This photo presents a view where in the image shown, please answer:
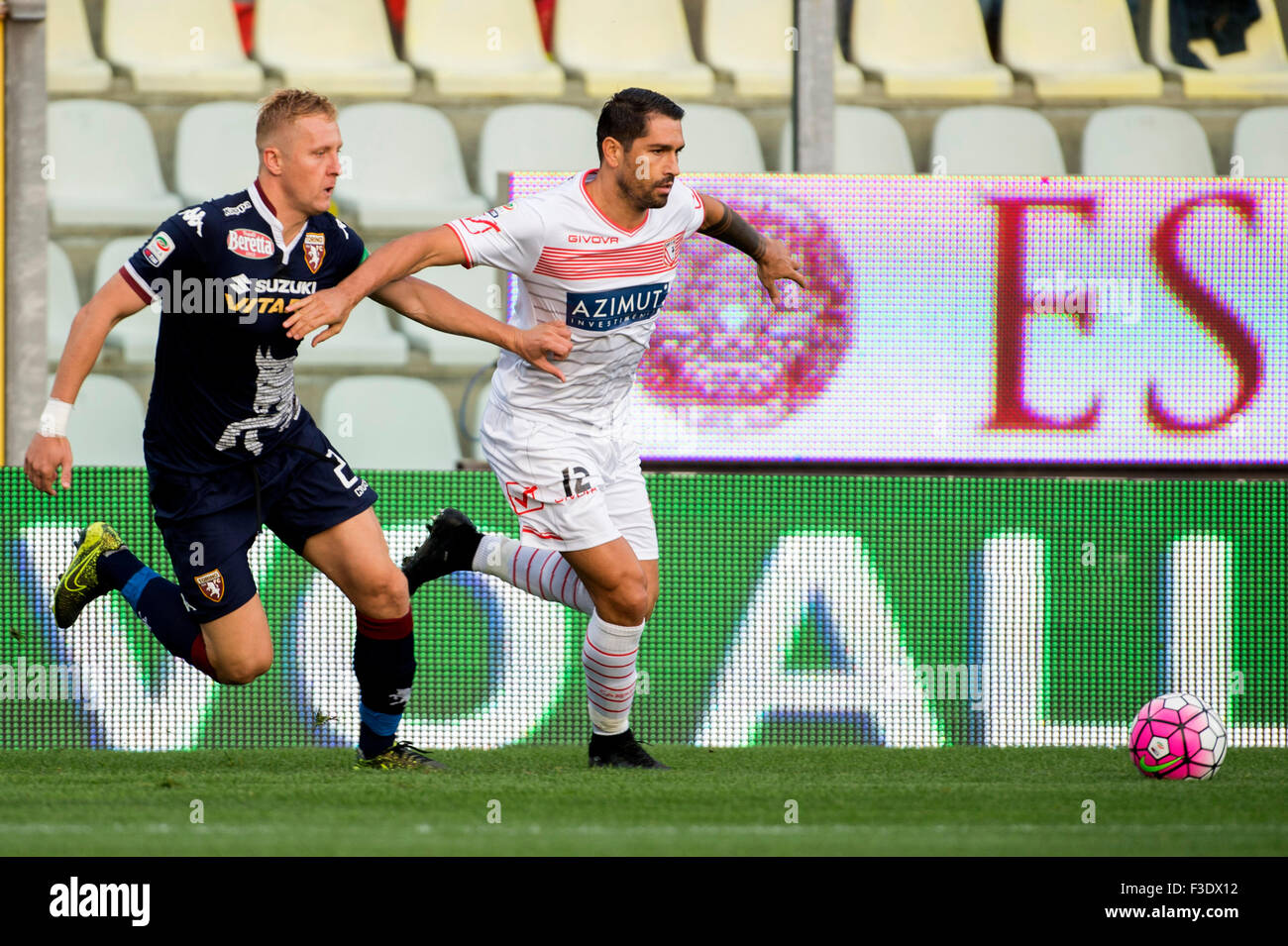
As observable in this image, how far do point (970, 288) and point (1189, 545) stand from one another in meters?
1.40

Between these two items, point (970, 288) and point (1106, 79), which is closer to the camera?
point (970, 288)

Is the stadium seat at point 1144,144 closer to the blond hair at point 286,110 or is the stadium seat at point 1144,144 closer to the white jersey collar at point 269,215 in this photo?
the blond hair at point 286,110

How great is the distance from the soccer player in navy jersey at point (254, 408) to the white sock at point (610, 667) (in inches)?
21.0

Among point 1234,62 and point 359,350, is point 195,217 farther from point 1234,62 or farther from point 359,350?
point 1234,62

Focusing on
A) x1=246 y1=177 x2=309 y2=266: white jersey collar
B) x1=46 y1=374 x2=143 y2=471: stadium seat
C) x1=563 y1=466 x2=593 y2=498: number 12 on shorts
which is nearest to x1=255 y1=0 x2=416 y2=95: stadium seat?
x1=46 y1=374 x2=143 y2=471: stadium seat

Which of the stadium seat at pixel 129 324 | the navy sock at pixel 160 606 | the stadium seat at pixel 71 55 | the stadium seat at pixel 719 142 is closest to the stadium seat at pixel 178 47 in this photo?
the stadium seat at pixel 71 55

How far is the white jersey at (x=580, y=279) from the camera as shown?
15.9 ft

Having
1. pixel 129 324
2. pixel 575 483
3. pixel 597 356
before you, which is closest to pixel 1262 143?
pixel 129 324

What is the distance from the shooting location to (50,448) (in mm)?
4410

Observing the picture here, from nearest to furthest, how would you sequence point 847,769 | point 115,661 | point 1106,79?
A: point 847,769, point 115,661, point 1106,79

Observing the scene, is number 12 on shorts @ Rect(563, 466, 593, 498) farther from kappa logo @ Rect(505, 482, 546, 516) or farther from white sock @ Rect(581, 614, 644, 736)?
white sock @ Rect(581, 614, 644, 736)

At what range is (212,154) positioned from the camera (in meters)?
9.75

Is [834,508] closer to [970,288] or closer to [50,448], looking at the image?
[970,288]
